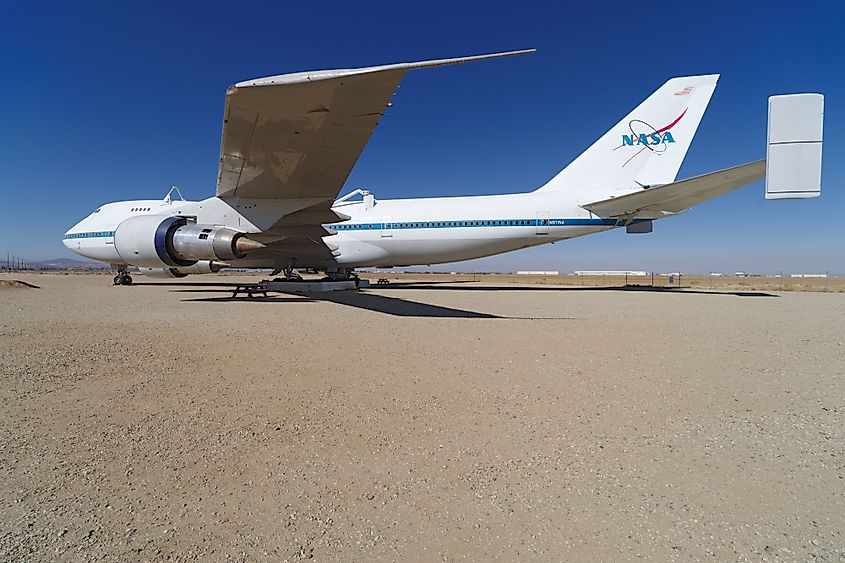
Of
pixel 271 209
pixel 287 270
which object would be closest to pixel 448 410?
pixel 271 209

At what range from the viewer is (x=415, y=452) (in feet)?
7.91

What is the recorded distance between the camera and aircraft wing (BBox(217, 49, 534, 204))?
564 centimetres

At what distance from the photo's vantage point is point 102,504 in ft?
6.06

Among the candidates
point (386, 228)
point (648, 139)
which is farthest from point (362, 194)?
point (648, 139)

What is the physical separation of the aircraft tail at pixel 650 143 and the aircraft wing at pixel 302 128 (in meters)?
10.2

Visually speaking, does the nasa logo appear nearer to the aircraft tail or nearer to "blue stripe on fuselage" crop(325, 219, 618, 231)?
the aircraft tail

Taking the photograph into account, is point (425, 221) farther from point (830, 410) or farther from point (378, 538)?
point (378, 538)

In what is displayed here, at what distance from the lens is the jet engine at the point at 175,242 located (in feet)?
29.5

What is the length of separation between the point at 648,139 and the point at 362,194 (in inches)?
459

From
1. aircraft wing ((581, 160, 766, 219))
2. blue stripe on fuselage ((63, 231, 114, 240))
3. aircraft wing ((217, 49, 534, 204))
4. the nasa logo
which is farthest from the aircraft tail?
blue stripe on fuselage ((63, 231, 114, 240))

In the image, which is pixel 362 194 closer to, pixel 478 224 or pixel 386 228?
pixel 386 228

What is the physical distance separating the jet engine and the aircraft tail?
1200 centimetres

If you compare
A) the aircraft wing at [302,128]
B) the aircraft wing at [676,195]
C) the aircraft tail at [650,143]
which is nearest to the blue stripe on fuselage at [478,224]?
the aircraft wing at [676,195]

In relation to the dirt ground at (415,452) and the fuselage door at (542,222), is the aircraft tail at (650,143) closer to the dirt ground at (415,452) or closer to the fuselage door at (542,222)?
the fuselage door at (542,222)
